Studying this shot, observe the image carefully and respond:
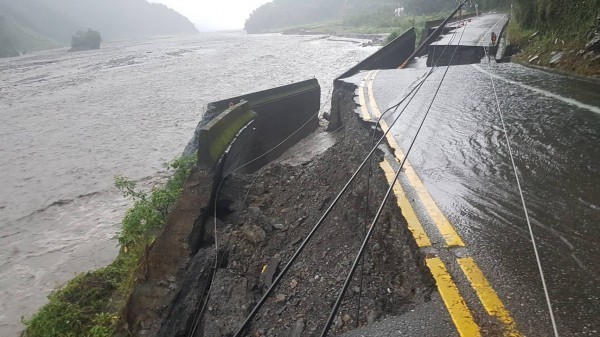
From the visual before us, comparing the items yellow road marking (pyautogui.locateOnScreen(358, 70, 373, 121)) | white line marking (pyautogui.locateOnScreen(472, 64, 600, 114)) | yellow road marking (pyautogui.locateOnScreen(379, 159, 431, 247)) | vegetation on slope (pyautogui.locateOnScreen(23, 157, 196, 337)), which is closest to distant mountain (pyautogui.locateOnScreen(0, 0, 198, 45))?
yellow road marking (pyautogui.locateOnScreen(358, 70, 373, 121))

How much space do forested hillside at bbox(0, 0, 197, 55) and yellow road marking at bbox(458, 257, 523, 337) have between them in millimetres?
75480

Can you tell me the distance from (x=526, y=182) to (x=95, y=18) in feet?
501

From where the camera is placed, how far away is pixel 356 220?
4.22 m

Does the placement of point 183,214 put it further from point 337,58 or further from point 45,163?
point 337,58

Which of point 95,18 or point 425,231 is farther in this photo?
point 95,18

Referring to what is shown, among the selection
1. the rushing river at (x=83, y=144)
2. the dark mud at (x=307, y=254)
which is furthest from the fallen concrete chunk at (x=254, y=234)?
the rushing river at (x=83, y=144)

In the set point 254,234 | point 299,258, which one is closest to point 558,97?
point 299,258

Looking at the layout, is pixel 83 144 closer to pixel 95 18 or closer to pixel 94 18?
pixel 94 18

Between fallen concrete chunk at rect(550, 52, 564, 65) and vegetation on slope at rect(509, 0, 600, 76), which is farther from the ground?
vegetation on slope at rect(509, 0, 600, 76)

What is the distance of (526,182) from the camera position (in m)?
3.68

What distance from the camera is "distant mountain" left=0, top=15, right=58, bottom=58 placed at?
53.9m

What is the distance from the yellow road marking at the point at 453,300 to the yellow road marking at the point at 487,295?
0.12 m

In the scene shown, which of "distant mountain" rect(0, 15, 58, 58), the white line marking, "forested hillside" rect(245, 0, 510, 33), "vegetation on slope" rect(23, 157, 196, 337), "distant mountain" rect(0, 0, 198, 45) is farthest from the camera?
"distant mountain" rect(0, 0, 198, 45)

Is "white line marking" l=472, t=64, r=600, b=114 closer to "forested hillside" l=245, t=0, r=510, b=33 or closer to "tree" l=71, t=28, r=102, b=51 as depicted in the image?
"forested hillside" l=245, t=0, r=510, b=33
